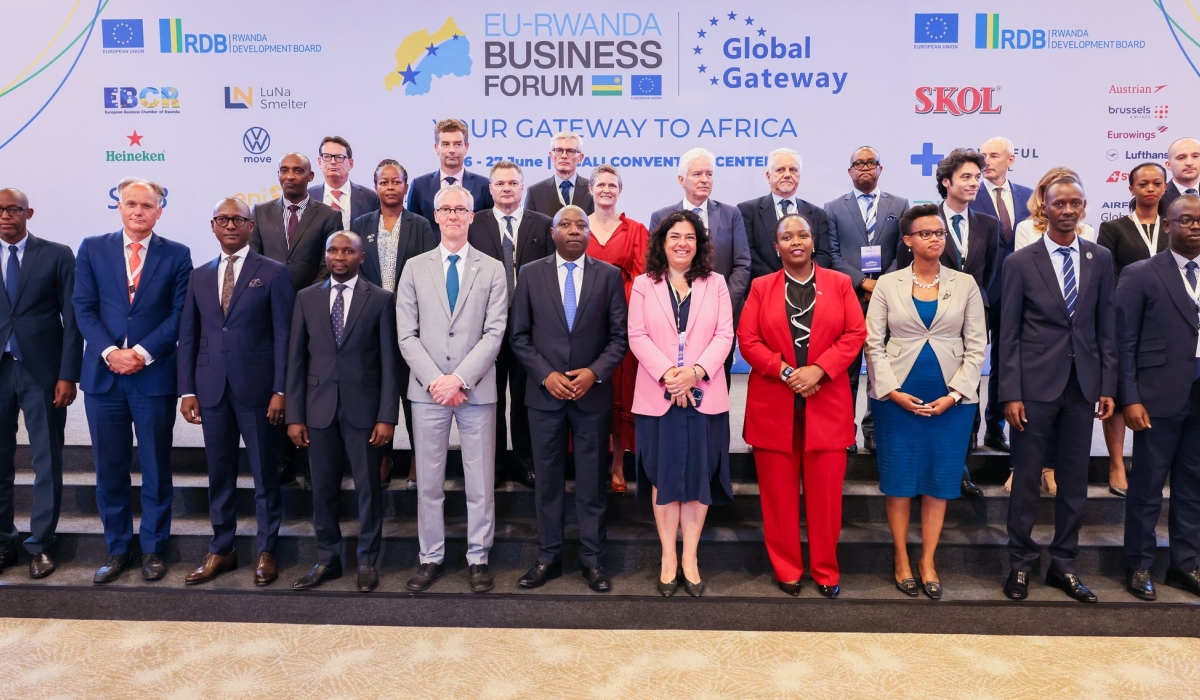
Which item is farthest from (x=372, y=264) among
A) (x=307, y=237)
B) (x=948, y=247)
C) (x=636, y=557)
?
(x=948, y=247)

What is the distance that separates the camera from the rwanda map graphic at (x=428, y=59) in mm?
6422

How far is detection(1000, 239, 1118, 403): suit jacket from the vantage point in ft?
10.8

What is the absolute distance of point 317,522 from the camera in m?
3.47

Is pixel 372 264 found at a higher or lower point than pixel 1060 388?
higher

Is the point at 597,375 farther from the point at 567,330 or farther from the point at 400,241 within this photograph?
the point at 400,241

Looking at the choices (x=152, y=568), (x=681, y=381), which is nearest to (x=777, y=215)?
(x=681, y=381)

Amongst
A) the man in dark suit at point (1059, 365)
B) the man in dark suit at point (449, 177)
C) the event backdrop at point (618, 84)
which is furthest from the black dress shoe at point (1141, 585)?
the event backdrop at point (618, 84)

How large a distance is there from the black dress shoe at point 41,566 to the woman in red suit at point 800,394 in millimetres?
3141

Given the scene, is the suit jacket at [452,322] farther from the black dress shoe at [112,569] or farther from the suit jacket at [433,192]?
the black dress shoe at [112,569]

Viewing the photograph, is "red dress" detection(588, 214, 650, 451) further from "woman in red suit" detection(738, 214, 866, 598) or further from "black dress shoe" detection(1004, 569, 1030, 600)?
"black dress shoe" detection(1004, 569, 1030, 600)

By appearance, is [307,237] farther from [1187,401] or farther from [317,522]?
[1187,401]

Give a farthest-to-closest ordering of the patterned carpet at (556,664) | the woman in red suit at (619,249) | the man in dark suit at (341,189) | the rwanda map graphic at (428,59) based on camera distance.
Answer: the rwanda map graphic at (428,59), the man in dark suit at (341,189), the woman in red suit at (619,249), the patterned carpet at (556,664)

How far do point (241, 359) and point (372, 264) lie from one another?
2.46ft

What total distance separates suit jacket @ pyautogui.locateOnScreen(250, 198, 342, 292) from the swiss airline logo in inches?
188
